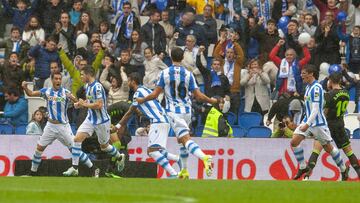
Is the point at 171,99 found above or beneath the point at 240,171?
above

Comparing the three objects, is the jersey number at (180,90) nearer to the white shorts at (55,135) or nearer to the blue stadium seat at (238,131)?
the white shorts at (55,135)

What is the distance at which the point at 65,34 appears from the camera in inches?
1108

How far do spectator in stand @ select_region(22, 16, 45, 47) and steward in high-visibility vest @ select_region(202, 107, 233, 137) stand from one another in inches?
225

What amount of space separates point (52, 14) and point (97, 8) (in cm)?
115

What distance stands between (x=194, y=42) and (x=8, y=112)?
4.36m

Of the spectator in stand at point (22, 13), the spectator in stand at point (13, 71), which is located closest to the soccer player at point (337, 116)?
the spectator in stand at point (13, 71)

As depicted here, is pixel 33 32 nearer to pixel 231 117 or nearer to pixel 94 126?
pixel 231 117

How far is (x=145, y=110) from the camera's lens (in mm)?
20953

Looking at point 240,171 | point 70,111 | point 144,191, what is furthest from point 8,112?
point 144,191

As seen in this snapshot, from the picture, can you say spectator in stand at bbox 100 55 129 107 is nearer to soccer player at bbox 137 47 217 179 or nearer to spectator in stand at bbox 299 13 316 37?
spectator in stand at bbox 299 13 316 37

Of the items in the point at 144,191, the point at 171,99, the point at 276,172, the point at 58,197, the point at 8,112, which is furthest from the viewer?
the point at 8,112

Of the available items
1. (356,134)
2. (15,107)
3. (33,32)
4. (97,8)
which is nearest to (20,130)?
(15,107)

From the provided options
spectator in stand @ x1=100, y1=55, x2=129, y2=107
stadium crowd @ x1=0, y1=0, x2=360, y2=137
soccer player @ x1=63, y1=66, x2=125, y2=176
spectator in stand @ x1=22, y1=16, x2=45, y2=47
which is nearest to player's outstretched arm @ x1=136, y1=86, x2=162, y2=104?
soccer player @ x1=63, y1=66, x2=125, y2=176

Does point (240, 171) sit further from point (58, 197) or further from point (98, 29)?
point (58, 197)
